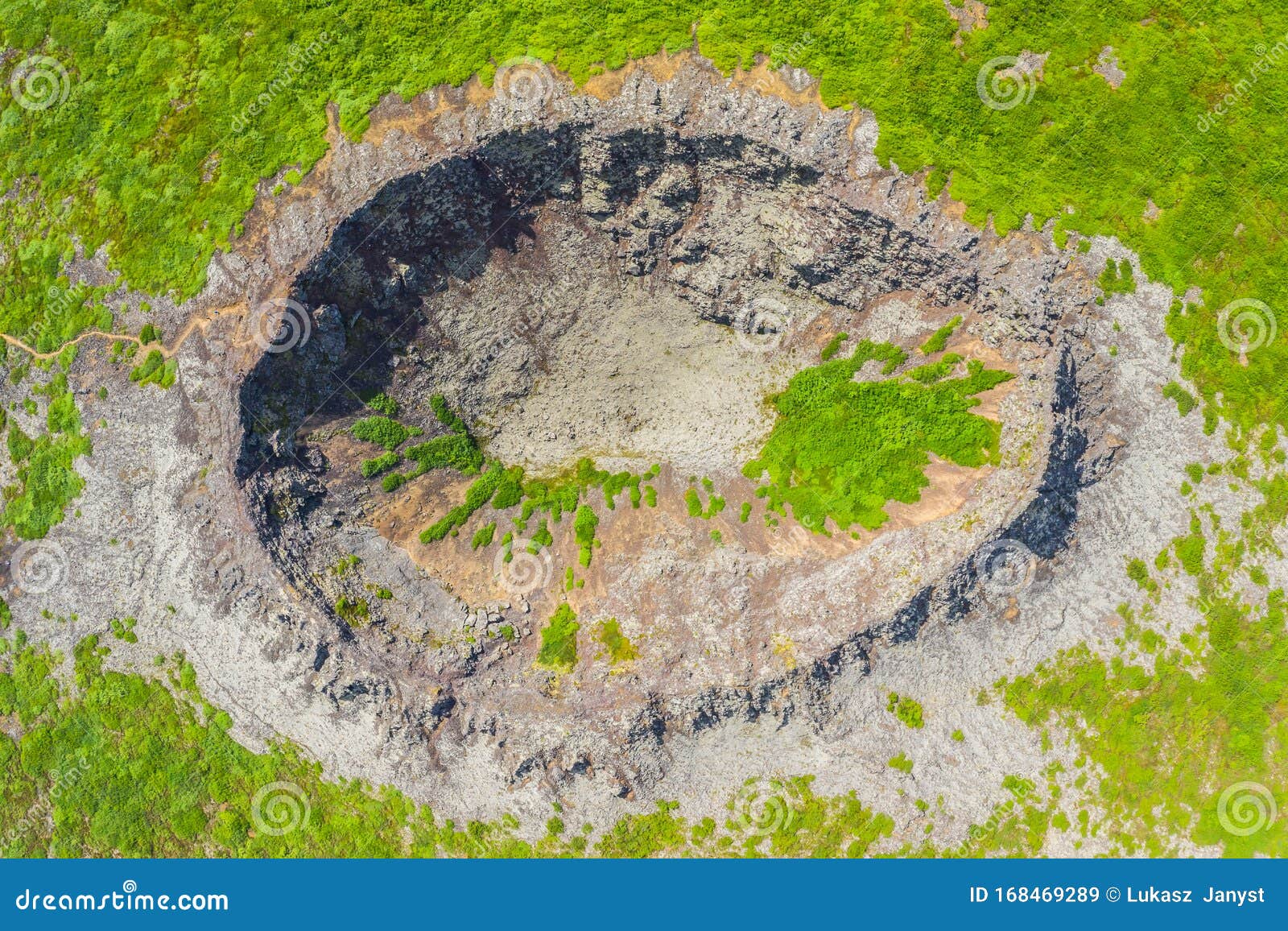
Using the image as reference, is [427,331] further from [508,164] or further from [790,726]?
[790,726]

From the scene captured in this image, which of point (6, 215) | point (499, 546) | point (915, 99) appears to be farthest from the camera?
point (499, 546)

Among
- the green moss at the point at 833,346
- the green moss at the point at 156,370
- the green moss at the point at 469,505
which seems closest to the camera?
the green moss at the point at 156,370

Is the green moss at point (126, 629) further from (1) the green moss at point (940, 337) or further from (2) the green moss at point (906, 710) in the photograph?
(1) the green moss at point (940, 337)

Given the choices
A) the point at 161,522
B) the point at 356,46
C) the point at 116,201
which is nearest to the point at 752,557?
the point at 161,522

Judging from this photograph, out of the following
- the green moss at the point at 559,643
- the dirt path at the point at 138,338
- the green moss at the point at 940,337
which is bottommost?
the green moss at the point at 559,643

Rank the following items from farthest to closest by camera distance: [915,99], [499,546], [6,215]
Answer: [499,546], [6,215], [915,99]

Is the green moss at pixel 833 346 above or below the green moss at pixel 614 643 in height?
above

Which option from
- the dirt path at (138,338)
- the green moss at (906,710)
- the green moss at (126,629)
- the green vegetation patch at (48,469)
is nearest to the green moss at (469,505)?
the dirt path at (138,338)
